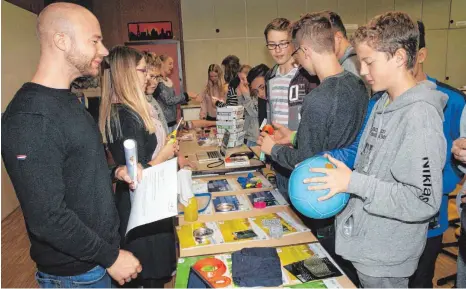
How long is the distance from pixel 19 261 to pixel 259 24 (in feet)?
20.0

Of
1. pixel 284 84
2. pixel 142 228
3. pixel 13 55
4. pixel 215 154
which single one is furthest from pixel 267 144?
pixel 13 55

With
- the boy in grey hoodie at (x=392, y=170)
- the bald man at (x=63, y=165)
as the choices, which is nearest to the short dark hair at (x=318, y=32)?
the boy in grey hoodie at (x=392, y=170)

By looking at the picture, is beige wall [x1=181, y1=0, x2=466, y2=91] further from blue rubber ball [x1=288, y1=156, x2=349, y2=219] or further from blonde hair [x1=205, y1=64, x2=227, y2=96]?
blue rubber ball [x1=288, y1=156, x2=349, y2=219]

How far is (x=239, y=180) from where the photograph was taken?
2.36 metres

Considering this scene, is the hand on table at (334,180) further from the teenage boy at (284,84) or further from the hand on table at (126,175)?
the teenage boy at (284,84)

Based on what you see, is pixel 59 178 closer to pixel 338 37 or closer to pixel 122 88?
pixel 122 88

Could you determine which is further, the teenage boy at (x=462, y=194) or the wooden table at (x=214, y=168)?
the wooden table at (x=214, y=168)

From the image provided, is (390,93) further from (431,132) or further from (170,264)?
(170,264)

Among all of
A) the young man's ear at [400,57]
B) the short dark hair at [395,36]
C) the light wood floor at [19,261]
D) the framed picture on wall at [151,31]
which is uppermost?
the framed picture on wall at [151,31]

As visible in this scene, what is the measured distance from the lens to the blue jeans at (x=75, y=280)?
4.20 ft

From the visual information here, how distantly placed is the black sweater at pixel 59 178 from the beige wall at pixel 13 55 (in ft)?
11.3

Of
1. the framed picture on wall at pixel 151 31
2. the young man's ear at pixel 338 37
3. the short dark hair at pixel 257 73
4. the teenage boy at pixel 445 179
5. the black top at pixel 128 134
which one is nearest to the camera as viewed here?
the teenage boy at pixel 445 179

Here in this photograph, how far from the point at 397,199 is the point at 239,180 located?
134cm

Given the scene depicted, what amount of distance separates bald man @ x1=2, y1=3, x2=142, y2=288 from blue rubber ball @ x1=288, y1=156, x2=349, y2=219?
27.3 inches
